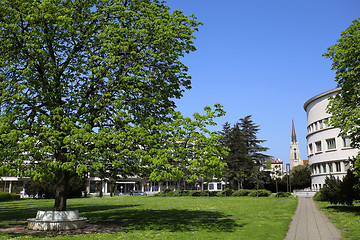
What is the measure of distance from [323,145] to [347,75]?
160 feet

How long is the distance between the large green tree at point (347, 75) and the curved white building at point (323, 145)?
40547mm

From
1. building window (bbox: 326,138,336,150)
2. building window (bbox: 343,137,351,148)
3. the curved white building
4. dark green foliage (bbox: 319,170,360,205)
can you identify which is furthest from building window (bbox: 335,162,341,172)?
dark green foliage (bbox: 319,170,360,205)

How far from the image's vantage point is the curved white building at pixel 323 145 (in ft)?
195

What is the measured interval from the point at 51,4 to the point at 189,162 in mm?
9447

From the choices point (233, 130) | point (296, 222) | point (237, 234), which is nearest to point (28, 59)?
point (237, 234)

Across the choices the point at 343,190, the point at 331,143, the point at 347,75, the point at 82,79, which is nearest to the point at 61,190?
the point at 82,79

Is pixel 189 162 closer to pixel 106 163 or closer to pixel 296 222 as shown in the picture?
pixel 106 163

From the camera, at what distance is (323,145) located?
64250 mm

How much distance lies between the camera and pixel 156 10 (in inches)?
637

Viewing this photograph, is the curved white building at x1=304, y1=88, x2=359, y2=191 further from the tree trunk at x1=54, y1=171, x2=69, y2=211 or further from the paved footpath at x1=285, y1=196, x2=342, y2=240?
the tree trunk at x1=54, y1=171, x2=69, y2=211

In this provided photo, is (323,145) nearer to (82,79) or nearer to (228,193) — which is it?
(228,193)

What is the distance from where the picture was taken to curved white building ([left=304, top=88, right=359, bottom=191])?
5941 cm

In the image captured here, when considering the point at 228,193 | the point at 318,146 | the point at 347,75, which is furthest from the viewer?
the point at 318,146

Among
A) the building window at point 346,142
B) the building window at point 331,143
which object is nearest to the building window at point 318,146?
the building window at point 331,143
